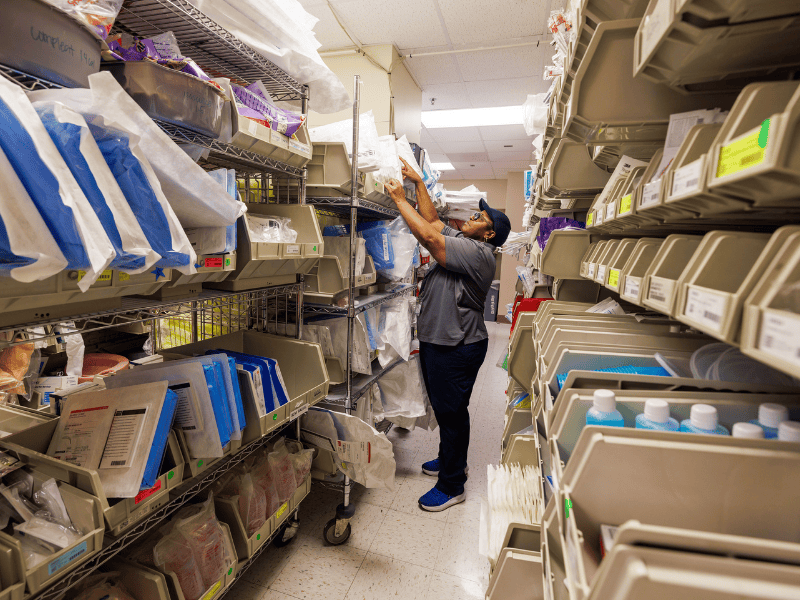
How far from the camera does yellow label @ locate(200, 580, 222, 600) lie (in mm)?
1500

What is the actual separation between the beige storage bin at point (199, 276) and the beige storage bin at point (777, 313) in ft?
4.53

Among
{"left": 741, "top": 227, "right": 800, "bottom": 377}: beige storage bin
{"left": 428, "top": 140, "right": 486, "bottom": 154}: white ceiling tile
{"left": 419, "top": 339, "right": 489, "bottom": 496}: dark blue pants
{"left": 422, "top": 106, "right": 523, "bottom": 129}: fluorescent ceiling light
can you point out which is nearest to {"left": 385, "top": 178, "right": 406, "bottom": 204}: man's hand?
{"left": 419, "top": 339, "right": 489, "bottom": 496}: dark blue pants

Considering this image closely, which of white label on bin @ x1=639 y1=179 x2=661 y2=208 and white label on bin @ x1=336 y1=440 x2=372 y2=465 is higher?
white label on bin @ x1=639 y1=179 x2=661 y2=208

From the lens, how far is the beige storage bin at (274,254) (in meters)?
1.56

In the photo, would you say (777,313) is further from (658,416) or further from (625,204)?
(625,204)

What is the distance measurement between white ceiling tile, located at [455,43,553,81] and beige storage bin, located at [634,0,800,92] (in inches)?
127

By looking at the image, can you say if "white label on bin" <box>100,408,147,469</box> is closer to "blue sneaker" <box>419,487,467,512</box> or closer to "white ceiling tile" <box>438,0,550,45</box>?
"blue sneaker" <box>419,487,467,512</box>

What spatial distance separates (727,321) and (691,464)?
21cm

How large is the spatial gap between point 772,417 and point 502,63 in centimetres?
409

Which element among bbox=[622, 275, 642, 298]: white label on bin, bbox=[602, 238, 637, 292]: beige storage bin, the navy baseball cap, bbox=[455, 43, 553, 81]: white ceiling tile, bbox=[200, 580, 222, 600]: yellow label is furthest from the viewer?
bbox=[455, 43, 553, 81]: white ceiling tile

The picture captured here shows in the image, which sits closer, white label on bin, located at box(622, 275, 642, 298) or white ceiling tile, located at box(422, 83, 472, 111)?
white label on bin, located at box(622, 275, 642, 298)

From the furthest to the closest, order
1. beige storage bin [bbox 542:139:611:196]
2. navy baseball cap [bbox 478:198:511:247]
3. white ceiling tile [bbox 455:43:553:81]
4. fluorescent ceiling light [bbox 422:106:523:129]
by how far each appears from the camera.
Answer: fluorescent ceiling light [bbox 422:106:523:129] < white ceiling tile [bbox 455:43:553:81] < navy baseball cap [bbox 478:198:511:247] < beige storage bin [bbox 542:139:611:196]

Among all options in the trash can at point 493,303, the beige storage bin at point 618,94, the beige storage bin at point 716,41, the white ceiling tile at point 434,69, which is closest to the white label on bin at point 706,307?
the beige storage bin at point 716,41

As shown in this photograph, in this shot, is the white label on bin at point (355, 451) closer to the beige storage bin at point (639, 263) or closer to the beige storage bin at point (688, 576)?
the beige storage bin at point (639, 263)
